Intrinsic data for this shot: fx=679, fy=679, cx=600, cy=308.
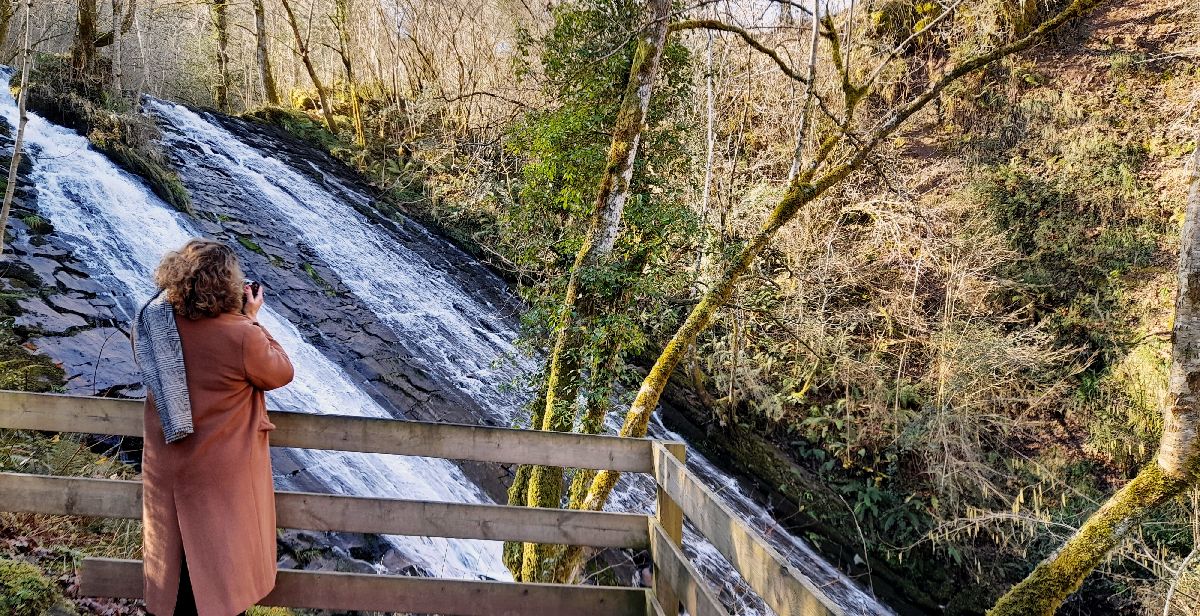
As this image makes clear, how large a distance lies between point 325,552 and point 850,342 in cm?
901

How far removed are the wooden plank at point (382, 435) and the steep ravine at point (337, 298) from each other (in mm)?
3462

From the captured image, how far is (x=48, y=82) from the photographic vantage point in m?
11.9

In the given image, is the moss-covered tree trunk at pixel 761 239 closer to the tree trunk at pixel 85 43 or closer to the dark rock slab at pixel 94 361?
the dark rock slab at pixel 94 361

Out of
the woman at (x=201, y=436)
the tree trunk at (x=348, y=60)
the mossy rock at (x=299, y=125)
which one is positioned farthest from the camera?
the mossy rock at (x=299, y=125)

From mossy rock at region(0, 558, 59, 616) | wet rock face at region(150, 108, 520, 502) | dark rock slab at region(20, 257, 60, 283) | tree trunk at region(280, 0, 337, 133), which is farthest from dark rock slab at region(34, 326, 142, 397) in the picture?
tree trunk at region(280, 0, 337, 133)

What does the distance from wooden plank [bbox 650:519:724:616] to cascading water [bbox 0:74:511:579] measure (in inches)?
145

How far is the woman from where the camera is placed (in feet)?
8.11

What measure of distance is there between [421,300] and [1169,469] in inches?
394

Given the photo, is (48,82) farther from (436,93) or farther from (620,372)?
(620,372)

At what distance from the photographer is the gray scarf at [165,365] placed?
2.42 metres

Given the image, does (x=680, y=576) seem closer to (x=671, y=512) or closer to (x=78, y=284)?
(x=671, y=512)

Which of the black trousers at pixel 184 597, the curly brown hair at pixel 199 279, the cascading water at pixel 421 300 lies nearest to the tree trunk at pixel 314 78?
the cascading water at pixel 421 300

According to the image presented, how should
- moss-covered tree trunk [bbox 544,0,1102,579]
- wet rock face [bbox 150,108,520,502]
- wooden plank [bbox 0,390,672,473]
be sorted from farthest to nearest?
wet rock face [bbox 150,108,520,502]
moss-covered tree trunk [bbox 544,0,1102,579]
wooden plank [bbox 0,390,672,473]

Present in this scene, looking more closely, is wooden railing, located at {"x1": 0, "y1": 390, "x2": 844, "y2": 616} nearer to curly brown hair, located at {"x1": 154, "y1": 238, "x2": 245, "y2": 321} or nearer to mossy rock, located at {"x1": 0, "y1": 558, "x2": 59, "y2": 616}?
mossy rock, located at {"x1": 0, "y1": 558, "x2": 59, "y2": 616}
